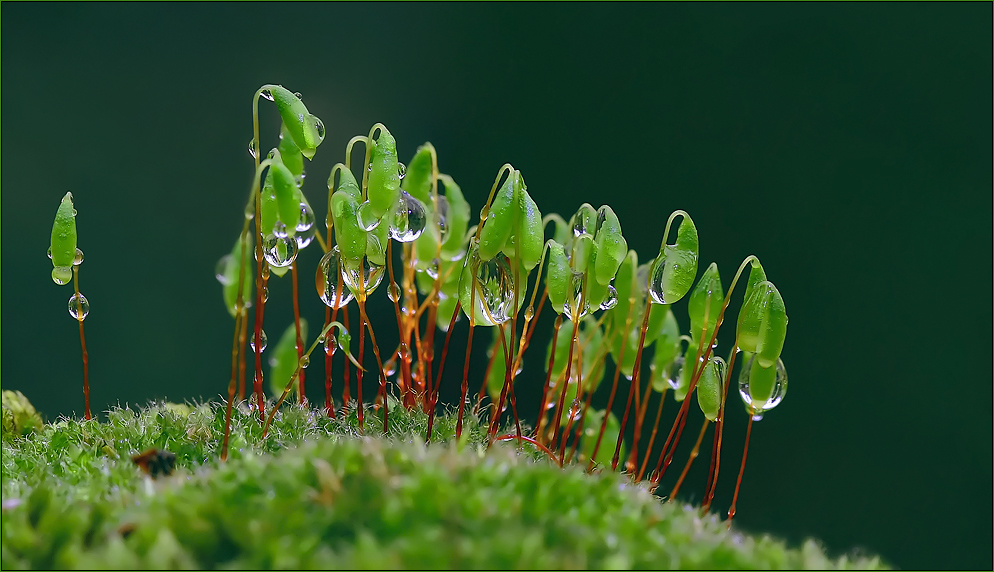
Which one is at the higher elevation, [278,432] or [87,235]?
[87,235]

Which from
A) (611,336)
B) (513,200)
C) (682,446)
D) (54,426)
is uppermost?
(513,200)

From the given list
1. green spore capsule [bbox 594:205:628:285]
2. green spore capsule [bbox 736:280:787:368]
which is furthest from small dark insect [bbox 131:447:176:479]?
green spore capsule [bbox 736:280:787:368]

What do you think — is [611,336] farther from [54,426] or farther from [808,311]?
[808,311]

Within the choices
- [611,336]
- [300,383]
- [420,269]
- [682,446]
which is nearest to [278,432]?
[300,383]

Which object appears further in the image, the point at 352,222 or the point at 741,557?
the point at 352,222

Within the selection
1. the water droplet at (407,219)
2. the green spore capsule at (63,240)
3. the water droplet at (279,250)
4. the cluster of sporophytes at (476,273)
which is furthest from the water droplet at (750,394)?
the green spore capsule at (63,240)

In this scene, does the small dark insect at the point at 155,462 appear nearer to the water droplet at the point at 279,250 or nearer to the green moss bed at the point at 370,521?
the green moss bed at the point at 370,521

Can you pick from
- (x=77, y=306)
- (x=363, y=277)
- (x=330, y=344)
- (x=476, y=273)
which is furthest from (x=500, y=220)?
(x=77, y=306)
